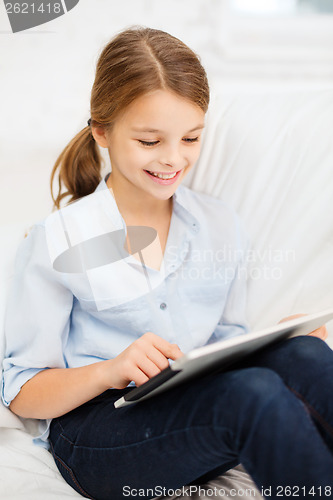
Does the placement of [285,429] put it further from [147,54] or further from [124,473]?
[147,54]

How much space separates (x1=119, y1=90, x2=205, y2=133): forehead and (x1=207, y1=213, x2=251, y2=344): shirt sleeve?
0.30 m

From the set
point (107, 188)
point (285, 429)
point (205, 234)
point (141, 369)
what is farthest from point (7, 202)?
point (285, 429)

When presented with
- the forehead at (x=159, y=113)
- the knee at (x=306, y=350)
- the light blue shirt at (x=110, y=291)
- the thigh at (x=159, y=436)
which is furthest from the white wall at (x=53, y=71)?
the knee at (x=306, y=350)

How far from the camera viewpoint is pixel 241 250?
40.3 inches

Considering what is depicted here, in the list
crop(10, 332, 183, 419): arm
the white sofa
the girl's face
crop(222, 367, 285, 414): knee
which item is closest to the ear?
the girl's face

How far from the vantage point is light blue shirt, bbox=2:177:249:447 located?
2.71ft

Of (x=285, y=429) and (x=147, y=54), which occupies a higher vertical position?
(x=147, y=54)

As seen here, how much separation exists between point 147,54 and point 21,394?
54cm

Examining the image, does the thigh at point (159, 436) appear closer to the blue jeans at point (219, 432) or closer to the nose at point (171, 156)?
the blue jeans at point (219, 432)

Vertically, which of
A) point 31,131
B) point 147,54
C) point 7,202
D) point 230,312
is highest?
point 147,54

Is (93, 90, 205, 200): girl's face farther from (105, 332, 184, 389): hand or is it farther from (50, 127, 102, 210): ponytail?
(105, 332, 184, 389): hand

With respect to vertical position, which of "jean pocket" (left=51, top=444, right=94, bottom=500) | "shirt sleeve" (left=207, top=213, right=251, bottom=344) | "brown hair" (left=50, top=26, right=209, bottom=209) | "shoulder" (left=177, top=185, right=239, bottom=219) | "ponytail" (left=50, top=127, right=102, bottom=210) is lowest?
"jean pocket" (left=51, top=444, right=94, bottom=500)

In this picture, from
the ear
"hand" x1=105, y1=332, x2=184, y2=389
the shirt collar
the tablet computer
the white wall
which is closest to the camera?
the tablet computer

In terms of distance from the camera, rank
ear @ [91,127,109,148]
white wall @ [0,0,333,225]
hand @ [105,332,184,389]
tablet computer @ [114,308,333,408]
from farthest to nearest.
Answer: white wall @ [0,0,333,225] < ear @ [91,127,109,148] < hand @ [105,332,184,389] < tablet computer @ [114,308,333,408]
